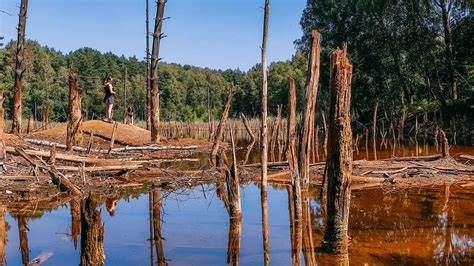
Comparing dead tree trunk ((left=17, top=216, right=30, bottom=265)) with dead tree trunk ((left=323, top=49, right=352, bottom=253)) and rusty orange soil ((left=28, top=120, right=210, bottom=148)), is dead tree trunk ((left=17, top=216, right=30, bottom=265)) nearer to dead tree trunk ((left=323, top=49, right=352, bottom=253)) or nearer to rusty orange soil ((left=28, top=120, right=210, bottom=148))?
dead tree trunk ((left=323, top=49, right=352, bottom=253))

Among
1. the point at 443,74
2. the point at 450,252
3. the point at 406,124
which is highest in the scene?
the point at 443,74

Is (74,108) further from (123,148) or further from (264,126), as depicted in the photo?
(264,126)

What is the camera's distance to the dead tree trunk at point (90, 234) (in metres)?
5.18

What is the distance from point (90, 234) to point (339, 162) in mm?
3180

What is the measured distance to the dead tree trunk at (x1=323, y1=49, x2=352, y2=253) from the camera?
20.9 feet

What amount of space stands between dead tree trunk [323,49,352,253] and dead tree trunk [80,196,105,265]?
2886mm

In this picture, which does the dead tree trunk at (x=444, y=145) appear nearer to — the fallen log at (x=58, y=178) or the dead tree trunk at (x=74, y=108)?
the fallen log at (x=58, y=178)

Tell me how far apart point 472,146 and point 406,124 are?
7.15 m

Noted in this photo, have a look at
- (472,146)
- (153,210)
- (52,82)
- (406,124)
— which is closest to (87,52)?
(52,82)

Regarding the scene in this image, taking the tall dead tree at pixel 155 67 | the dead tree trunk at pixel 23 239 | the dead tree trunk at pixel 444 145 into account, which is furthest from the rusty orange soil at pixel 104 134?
the dead tree trunk at pixel 444 145

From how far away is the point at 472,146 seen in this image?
74.6 ft

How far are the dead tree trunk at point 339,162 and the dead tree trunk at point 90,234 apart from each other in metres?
2.89

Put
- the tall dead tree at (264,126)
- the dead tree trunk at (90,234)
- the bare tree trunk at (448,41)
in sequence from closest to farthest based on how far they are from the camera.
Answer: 1. the dead tree trunk at (90,234)
2. the tall dead tree at (264,126)
3. the bare tree trunk at (448,41)

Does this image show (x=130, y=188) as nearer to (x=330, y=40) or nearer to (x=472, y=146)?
(x=472, y=146)
